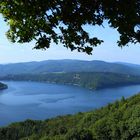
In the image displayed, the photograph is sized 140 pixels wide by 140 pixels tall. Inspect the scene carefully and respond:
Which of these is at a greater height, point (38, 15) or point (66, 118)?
point (38, 15)

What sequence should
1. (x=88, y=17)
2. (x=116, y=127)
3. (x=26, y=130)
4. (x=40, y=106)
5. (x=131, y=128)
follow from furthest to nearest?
(x=40, y=106) < (x=26, y=130) < (x=116, y=127) < (x=131, y=128) < (x=88, y=17)

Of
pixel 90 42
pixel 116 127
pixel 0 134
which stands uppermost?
pixel 90 42

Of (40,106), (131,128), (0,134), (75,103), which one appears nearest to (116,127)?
(131,128)

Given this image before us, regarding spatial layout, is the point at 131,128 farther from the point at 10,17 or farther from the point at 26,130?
the point at 10,17

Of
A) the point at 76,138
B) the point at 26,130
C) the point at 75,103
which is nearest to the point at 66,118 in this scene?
the point at 26,130

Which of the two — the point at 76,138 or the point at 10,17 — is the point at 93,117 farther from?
the point at 10,17

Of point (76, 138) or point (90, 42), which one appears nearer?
point (90, 42)

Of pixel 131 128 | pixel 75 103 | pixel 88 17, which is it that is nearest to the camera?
pixel 88 17
